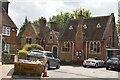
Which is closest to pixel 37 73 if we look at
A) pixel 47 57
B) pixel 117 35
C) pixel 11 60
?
pixel 47 57

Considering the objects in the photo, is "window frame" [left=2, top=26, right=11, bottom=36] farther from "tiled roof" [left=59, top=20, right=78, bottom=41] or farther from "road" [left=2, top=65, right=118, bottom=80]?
"road" [left=2, top=65, right=118, bottom=80]

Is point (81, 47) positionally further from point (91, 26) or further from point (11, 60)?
point (11, 60)

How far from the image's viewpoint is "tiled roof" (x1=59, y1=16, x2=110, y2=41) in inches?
1376

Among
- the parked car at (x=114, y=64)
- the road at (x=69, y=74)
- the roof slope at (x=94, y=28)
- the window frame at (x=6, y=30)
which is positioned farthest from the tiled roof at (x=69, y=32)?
the road at (x=69, y=74)

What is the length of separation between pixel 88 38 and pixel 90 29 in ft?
6.67

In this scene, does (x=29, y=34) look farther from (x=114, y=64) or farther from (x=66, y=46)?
(x=114, y=64)

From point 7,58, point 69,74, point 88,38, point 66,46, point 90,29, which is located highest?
point 90,29

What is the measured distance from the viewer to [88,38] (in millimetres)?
35594

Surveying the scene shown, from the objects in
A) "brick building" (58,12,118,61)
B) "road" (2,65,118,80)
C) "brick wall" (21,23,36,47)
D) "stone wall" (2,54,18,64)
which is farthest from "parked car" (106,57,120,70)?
"brick wall" (21,23,36,47)

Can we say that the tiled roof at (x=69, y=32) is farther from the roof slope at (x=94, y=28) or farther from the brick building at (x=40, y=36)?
the brick building at (x=40, y=36)

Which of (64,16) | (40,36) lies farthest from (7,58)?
(64,16)

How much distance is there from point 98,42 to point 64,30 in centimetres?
800

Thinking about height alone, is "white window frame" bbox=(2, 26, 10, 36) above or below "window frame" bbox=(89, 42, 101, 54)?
above

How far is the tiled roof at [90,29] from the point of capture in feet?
115
